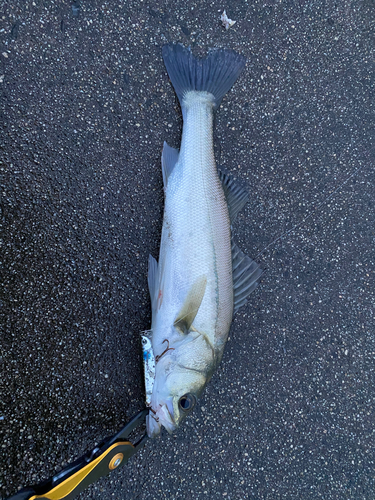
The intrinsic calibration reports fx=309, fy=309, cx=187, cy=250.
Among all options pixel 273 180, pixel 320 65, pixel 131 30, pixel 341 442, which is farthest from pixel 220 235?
pixel 341 442

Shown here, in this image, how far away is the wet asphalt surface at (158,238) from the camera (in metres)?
2.13

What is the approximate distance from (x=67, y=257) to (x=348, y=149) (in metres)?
2.52

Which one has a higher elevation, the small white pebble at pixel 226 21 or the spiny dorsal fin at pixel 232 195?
the small white pebble at pixel 226 21

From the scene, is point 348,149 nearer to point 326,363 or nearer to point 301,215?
point 301,215

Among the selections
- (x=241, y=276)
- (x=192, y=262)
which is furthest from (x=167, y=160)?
(x=241, y=276)

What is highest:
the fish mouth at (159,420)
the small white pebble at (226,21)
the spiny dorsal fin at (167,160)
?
the small white pebble at (226,21)

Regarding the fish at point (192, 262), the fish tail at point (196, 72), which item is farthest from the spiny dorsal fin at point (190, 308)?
the fish tail at point (196, 72)

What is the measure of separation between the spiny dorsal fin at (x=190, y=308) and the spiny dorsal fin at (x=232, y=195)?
61 centimetres

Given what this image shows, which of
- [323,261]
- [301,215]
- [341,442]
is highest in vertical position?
[301,215]

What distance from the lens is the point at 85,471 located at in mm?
1796

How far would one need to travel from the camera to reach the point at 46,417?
2.10 m

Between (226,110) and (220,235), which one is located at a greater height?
(226,110)

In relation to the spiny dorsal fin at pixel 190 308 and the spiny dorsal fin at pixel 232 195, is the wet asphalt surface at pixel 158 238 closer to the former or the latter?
the spiny dorsal fin at pixel 232 195

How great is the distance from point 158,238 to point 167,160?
0.59 meters
